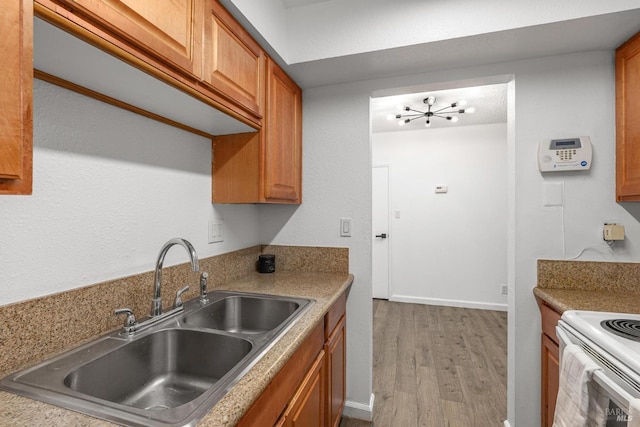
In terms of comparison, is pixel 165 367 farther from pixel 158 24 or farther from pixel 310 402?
pixel 158 24

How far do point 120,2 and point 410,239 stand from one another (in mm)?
4037

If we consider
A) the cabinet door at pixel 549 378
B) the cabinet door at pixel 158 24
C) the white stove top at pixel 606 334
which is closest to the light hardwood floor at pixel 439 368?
the cabinet door at pixel 549 378

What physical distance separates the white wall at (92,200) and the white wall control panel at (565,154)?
74.4 inches

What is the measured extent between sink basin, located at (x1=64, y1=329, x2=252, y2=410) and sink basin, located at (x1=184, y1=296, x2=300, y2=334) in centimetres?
28

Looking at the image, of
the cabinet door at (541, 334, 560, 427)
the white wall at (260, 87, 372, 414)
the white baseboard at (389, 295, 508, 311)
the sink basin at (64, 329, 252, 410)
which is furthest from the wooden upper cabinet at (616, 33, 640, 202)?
the white baseboard at (389, 295, 508, 311)

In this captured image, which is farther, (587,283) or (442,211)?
(442,211)

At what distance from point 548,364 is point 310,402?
1257 mm

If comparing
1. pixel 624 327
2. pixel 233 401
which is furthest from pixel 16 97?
pixel 624 327

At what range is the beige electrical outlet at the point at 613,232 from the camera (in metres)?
1.56

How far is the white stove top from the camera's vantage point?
3.06ft

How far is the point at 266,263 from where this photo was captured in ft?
6.56

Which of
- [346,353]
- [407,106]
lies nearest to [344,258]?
[346,353]

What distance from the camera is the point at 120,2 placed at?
2.53ft

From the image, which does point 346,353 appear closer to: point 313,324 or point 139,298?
point 313,324
